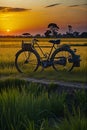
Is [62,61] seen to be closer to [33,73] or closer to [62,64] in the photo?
[62,64]

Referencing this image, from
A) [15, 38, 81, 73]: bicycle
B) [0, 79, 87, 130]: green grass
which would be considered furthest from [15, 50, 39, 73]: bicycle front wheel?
[0, 79, 87, 130]: green grass

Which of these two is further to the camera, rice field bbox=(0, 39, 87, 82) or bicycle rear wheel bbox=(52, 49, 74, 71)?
bicycle rear wheel bbox=(52, 49, 74, 71)

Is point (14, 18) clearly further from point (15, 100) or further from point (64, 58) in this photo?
point (15, 100)

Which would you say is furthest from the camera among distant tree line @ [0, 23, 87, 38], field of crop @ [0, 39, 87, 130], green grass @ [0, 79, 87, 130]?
distant tree line @ [0, 23, 87, 38]

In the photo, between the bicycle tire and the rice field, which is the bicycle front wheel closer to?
the rice field

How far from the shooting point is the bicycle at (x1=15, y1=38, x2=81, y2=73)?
502 cm

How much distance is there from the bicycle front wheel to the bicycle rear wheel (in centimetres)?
18

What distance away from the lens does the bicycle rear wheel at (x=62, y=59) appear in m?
5.02

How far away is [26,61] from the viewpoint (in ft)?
16.8

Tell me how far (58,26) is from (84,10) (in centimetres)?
43

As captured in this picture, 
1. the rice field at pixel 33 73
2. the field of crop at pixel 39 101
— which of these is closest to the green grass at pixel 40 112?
the field of crop at pixel 39 101

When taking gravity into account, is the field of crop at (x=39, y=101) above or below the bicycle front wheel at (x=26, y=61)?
below

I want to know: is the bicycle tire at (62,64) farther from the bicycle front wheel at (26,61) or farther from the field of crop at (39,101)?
the bicycle front wheel at (26,61)

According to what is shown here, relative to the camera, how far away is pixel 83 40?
4.59 m
